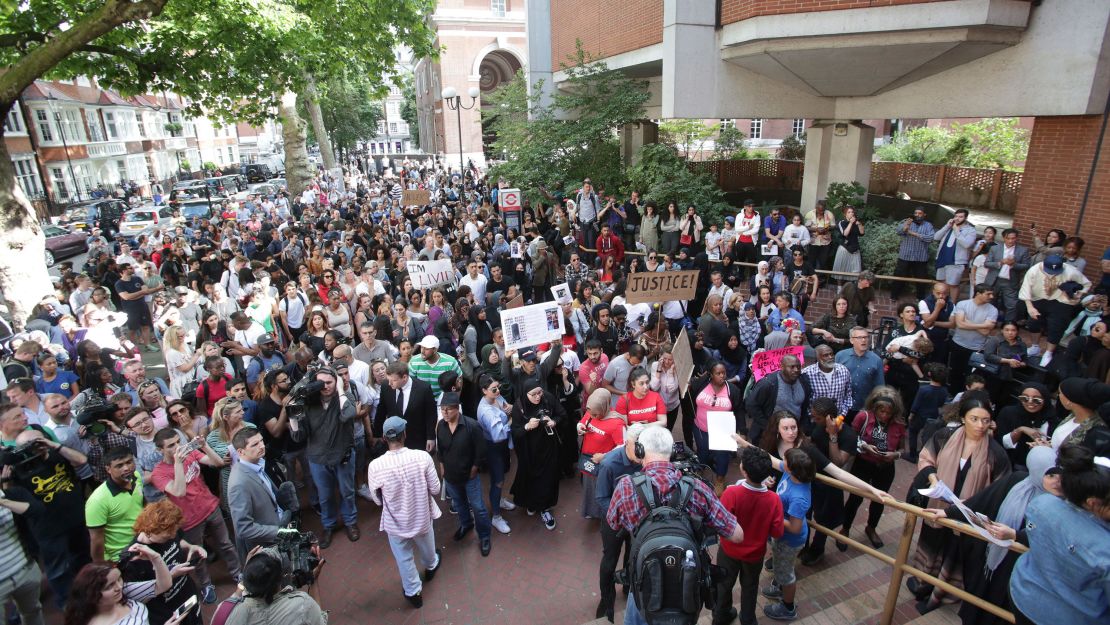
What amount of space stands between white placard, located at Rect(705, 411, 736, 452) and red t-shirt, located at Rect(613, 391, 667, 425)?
0.45 meters

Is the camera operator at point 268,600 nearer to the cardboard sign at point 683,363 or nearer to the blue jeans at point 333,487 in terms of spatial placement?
the blue jeans at point 333,487

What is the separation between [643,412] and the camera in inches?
225

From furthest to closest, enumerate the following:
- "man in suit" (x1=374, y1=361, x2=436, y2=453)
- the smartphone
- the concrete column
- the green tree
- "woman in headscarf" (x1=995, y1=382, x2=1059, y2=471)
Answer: the green tree < the concrete column < "man in suit" (x1=374, y1=361, x2=436, y2=453) < "woman in headscarf" (x1=995, y1=382, x2=1059, y2=471) < the smartphone

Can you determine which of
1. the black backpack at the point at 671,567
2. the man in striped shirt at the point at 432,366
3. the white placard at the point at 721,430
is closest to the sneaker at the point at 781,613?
the white placard at the point at 721,430

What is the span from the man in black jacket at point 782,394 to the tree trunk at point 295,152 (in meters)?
23.9

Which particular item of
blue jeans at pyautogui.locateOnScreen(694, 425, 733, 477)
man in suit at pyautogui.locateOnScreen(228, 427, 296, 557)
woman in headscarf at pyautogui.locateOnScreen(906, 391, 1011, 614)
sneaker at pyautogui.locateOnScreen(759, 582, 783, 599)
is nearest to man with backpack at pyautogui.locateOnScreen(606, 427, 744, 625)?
sneaker at pyautogui.locateOnScreen(759, 582, 783, 599)

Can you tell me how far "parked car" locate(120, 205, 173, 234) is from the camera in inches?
883

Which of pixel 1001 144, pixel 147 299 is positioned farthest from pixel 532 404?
pixel 1001 144

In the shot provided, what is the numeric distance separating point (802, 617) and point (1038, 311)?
21.1 feet

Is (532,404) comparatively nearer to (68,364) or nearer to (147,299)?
(68,364)

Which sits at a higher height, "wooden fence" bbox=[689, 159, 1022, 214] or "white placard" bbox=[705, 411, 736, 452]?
"wooden fence" bbox=[689, 159, 1022, 214]

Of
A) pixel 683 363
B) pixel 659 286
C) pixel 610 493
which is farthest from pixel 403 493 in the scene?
pixel 659 286

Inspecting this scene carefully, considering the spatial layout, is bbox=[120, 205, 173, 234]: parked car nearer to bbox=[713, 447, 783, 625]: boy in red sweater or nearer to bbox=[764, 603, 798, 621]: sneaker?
bbox=[713, 447, 783, 625]: boy in red sweater

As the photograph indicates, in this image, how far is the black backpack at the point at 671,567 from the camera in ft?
10.5
